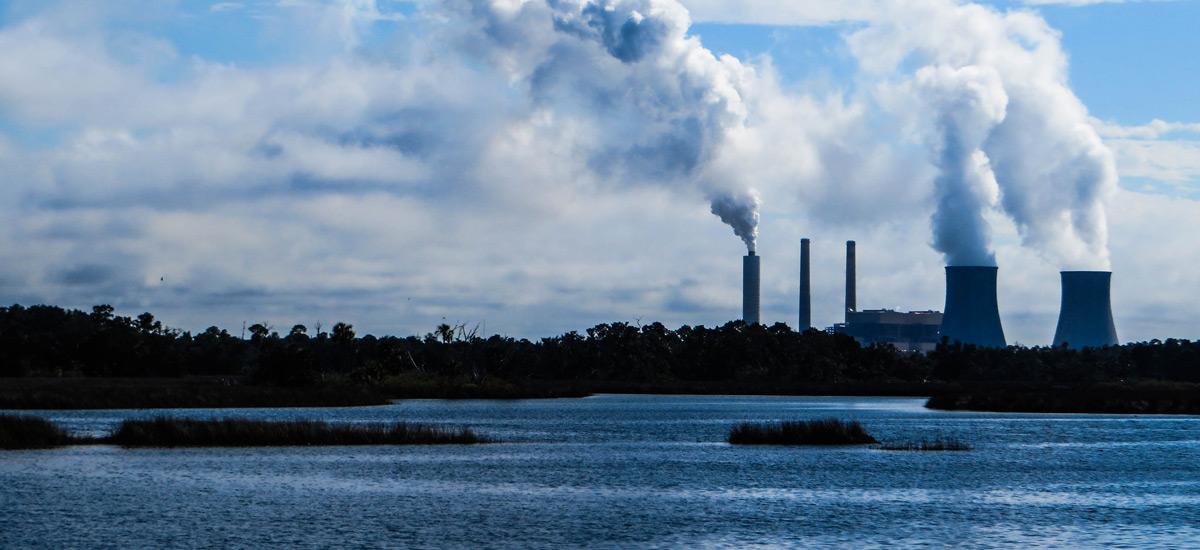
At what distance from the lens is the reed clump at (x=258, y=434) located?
198 feet

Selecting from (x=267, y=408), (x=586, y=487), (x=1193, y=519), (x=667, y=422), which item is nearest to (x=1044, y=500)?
(x=1193, y=519)

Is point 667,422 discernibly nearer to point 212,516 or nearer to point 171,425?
point 171,425

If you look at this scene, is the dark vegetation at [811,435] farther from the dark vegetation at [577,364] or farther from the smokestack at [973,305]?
the smokestack at [973,305]

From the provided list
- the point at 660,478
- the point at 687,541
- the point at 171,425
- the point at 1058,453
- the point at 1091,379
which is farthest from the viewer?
the point at 1091,379

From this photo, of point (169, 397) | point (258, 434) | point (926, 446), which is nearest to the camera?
point (258, 434)

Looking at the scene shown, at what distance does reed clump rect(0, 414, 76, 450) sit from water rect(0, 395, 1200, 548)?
64.4 inches

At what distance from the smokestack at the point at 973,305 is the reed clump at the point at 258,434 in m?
115

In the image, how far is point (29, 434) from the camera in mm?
56969

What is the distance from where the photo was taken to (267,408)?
104 meters

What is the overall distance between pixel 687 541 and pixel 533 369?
A: 155 metres

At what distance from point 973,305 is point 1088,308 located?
12.8 m

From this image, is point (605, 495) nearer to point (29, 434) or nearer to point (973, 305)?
point (29, 434)

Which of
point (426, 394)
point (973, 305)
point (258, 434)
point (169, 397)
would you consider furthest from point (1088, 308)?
point (258, 434)

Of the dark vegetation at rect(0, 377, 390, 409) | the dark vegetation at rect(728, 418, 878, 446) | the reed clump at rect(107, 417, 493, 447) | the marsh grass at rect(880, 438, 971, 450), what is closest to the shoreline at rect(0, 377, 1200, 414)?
the dark vegetation at rect(0, 377, 390, 409)
